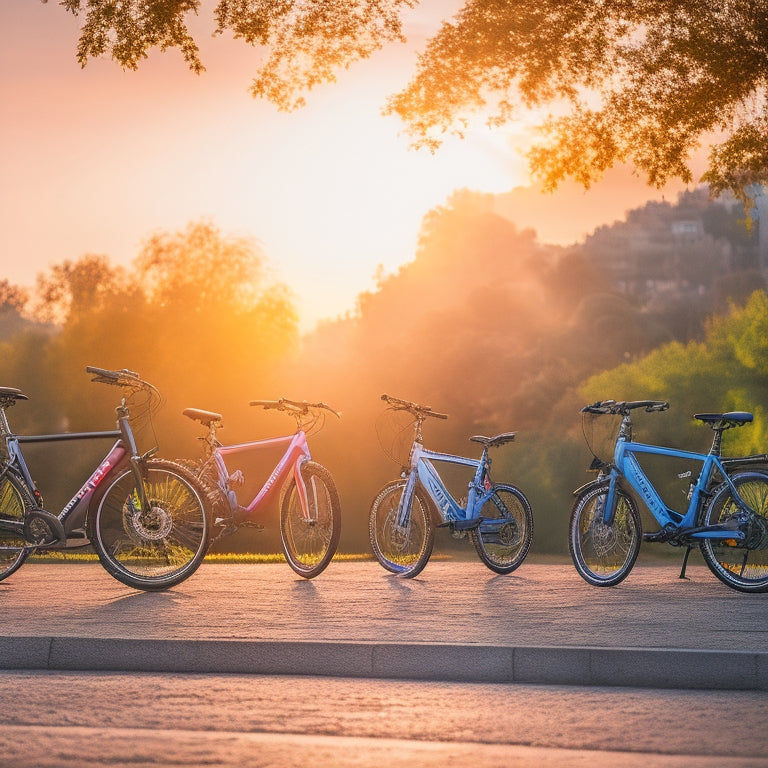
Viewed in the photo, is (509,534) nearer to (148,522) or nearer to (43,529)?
(148,522)

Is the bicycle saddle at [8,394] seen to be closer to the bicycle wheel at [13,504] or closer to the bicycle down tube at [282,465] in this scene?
the bicycle wheel at [13,504]

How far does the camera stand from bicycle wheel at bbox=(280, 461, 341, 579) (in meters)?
10.1

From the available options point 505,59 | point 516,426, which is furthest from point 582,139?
point 516,426

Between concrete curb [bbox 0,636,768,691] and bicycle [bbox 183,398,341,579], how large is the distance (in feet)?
9.57

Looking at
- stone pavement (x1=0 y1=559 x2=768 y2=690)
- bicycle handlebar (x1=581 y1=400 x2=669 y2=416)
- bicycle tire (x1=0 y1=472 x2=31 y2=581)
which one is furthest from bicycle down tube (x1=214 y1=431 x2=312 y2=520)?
bicycle handlebar (x1=581 y1=400 x2=669 y2=416)

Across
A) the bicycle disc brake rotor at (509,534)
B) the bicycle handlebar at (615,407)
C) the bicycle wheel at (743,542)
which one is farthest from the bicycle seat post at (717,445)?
the bicycle disc brake rotor at (509,534)

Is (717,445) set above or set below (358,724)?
above

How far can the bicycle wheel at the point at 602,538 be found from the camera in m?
9.97

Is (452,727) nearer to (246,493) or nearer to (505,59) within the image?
(246,493)

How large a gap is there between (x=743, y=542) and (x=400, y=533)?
9.40 ft

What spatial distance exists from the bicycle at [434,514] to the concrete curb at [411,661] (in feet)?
12.5

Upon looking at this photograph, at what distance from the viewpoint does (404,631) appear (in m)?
7.35

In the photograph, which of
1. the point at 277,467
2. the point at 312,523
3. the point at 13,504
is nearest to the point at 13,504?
the point at 13,504

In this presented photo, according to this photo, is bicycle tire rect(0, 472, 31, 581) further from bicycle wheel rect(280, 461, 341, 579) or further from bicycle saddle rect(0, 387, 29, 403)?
bicycle wheel rect(280, 461, 341, 579)
